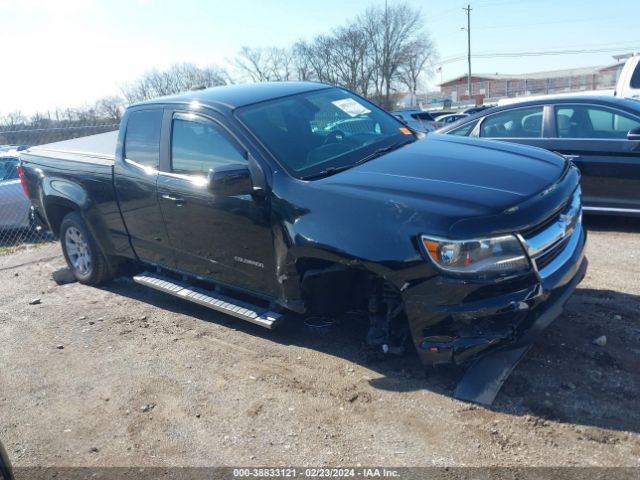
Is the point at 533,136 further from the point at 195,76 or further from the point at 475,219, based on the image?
the point at 195,76

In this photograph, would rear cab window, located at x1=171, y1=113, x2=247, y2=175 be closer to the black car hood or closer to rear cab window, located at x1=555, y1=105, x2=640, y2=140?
the black car hood

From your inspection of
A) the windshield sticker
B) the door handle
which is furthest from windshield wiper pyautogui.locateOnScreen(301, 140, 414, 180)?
the door handle

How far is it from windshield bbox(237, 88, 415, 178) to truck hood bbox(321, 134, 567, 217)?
0.26m

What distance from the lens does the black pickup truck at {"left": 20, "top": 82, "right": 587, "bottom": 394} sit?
3.13 metres

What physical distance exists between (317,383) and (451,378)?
0.87 m

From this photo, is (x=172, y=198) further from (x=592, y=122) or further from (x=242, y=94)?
(x=592, y=122)

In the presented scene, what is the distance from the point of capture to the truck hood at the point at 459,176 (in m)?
3.21

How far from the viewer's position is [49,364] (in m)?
4.56

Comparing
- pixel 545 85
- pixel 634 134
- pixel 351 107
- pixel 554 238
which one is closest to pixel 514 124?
pixel 634 134

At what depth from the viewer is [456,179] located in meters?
3.45

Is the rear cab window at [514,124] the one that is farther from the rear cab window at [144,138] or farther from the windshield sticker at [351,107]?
the rear cab window at [144,138]

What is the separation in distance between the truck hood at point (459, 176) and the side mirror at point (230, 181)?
1.89 feet

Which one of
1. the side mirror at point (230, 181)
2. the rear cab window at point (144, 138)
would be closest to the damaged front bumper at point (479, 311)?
the side mirror at point (230, 181)

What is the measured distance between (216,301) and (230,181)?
118 centimetres
